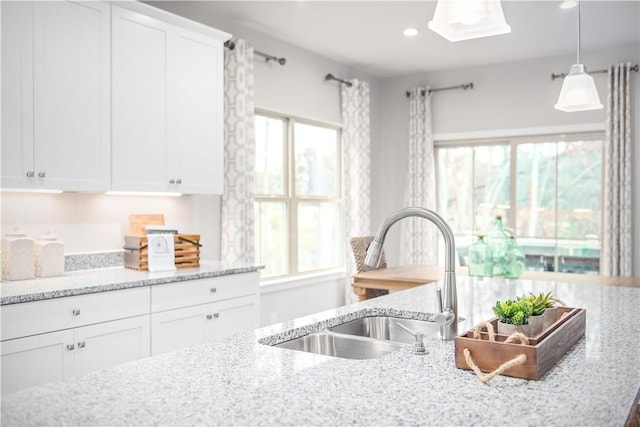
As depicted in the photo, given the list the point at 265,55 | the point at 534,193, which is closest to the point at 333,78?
the point at 265,55

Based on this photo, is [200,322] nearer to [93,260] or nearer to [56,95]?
[93,260]

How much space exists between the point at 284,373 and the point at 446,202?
519 cm

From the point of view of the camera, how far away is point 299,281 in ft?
17.0

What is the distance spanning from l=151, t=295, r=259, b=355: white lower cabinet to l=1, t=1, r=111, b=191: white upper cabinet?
2.68 ft

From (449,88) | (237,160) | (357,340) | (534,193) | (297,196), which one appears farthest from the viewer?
(449,88)

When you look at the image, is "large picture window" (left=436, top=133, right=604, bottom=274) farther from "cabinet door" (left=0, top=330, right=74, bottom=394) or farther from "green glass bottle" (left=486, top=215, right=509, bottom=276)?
"cabinet door" (left=0, top=330, right=74, bottom=394)

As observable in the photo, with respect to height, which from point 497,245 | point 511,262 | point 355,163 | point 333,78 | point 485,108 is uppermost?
point 333,78

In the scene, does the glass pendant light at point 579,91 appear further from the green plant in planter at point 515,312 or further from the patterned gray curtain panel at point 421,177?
the patterned gray curtain panel at point 421,177

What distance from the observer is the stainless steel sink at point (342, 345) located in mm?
1774

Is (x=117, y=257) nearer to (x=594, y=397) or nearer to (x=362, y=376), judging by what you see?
(x=362, y=376)

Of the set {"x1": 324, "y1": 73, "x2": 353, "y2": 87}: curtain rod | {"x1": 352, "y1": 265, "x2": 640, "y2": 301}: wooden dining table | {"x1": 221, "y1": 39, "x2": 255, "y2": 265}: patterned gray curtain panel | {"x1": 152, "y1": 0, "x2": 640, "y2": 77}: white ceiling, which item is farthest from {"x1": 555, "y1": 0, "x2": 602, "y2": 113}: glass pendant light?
{"x1": 324, "y1": 73, "x2": 353, "y2": 87}: curtain rod

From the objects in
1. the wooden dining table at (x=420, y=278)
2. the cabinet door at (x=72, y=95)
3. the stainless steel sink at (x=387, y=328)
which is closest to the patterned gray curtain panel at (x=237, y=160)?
the wooden dining table at (x=420, y=278)

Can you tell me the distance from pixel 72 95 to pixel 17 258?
877 mm

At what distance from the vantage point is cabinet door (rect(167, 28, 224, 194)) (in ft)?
11.5
